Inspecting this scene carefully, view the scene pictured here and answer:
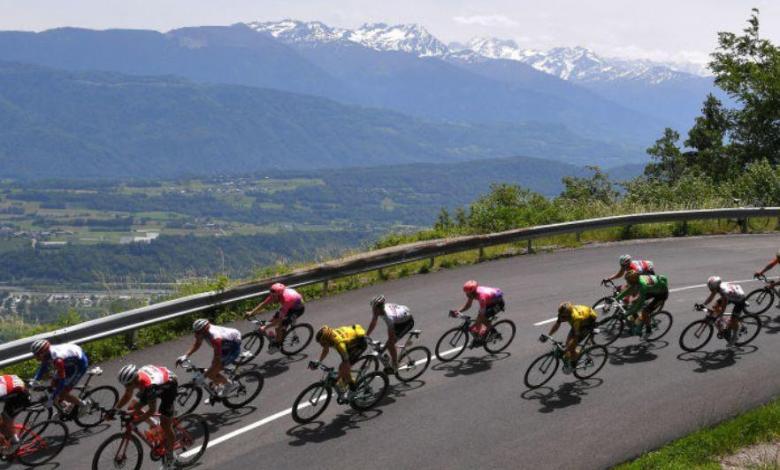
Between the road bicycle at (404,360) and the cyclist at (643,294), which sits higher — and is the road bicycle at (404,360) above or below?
A: below

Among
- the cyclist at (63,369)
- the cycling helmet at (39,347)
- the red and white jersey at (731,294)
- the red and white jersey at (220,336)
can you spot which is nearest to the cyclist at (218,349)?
the red and white jersey at (220,336)

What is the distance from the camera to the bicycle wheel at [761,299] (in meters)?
15.8

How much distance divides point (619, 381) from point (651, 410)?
119 centimetres

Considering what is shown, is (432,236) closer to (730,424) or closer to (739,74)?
(730,424)

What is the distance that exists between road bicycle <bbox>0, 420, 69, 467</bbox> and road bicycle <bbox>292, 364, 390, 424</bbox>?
318cm

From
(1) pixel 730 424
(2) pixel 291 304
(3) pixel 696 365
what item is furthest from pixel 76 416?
(3) pixel 696 365

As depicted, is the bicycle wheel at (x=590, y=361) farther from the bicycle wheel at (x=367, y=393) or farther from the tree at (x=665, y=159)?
the tree at (x=665, y=159)

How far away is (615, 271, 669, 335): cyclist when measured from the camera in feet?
44.4

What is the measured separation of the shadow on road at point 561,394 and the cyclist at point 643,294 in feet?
6.42

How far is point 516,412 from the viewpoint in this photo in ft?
36.3

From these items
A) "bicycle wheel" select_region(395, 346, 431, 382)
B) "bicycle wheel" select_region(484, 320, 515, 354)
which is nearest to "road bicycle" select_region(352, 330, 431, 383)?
"bicycle wheel" select_region(395, 346, 431, 382)

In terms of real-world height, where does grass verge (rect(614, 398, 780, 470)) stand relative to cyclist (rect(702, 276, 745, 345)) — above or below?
below

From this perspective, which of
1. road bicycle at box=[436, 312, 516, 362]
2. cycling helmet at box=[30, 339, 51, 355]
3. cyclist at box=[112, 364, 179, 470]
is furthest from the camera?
road bicycle at box=[436, 312, 516, 362]

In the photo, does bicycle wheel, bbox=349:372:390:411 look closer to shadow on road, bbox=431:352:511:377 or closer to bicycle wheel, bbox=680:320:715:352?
shadow on road, bbox=431:352:511:377
